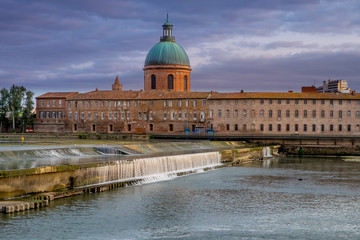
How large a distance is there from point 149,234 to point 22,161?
1388 centimetres

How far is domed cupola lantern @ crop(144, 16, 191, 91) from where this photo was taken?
98.8m

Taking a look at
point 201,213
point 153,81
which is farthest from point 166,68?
point 201,213

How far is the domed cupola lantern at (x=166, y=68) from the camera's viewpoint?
9875 centimetres

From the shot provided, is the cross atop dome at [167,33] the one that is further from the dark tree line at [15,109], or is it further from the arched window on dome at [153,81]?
the dark tree line at [15,109]

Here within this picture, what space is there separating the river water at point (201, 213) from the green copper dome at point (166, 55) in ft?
217

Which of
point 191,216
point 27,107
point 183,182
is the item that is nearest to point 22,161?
point 183,182

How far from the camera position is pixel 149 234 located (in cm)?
1959

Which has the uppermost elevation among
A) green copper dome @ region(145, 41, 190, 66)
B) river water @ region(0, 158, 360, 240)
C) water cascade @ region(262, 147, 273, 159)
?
green copper dome @ region(145, 41, 190, 66)

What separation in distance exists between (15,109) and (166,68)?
91.2 feet

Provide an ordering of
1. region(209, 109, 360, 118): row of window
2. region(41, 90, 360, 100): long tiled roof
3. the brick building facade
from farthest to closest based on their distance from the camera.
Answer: region(41, 90, 360, 100): long tiled roof, the brick building facade, region(209, 109, 360, 118): row of window

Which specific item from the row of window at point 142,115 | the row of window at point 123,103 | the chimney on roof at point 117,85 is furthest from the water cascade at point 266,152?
the chimney on roof at point 117,85

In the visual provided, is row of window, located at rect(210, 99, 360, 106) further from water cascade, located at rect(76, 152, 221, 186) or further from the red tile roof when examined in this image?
water cascade, located at rect(76, 152, 221, 186)

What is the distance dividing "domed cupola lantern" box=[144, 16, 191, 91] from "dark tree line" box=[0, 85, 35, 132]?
72.6 feet

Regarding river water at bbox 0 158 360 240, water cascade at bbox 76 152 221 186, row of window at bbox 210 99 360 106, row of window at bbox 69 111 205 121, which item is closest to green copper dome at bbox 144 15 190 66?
row of window at bbox 69 111 205 121
